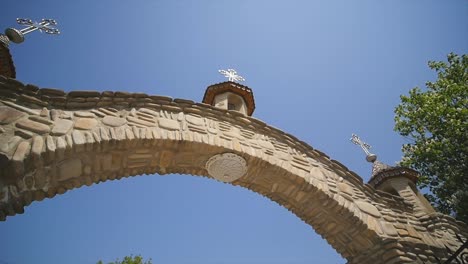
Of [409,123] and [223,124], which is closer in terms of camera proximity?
[223,124]

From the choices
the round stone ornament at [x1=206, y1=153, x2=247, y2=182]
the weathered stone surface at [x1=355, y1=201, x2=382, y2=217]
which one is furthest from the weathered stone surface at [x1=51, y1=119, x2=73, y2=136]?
the weathered stone surface at [x1=355, y1=201, x2=382, y2=217]

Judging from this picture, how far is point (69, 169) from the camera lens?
3.56 metres

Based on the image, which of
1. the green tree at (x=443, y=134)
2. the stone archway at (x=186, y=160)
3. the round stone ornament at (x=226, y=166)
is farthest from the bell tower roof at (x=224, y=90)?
the green tree at (x=443, y=134)

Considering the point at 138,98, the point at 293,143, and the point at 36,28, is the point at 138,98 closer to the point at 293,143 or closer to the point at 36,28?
the point at 293,143

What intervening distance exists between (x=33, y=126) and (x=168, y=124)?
1.65 m

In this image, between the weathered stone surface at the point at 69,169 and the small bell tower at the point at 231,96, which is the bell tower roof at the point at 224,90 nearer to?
the small bell tower at the point at 231,96

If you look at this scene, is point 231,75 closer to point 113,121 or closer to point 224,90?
point 224,90

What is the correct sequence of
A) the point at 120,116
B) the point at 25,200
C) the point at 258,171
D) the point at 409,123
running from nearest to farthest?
Answer: the point at 25,200, the point at 120,116, the point at 258,171, the point at 409,123

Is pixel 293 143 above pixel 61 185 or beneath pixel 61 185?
above

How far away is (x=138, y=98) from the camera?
4410 millimetres

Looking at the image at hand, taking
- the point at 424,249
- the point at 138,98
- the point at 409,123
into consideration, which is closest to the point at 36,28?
the point at 138,98

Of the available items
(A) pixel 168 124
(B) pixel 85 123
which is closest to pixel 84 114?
(B) pixel 85 123

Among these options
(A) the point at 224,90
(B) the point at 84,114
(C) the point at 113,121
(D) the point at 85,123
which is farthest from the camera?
(A) the point at 224,90

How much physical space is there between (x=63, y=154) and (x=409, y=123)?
14264 millimetres
